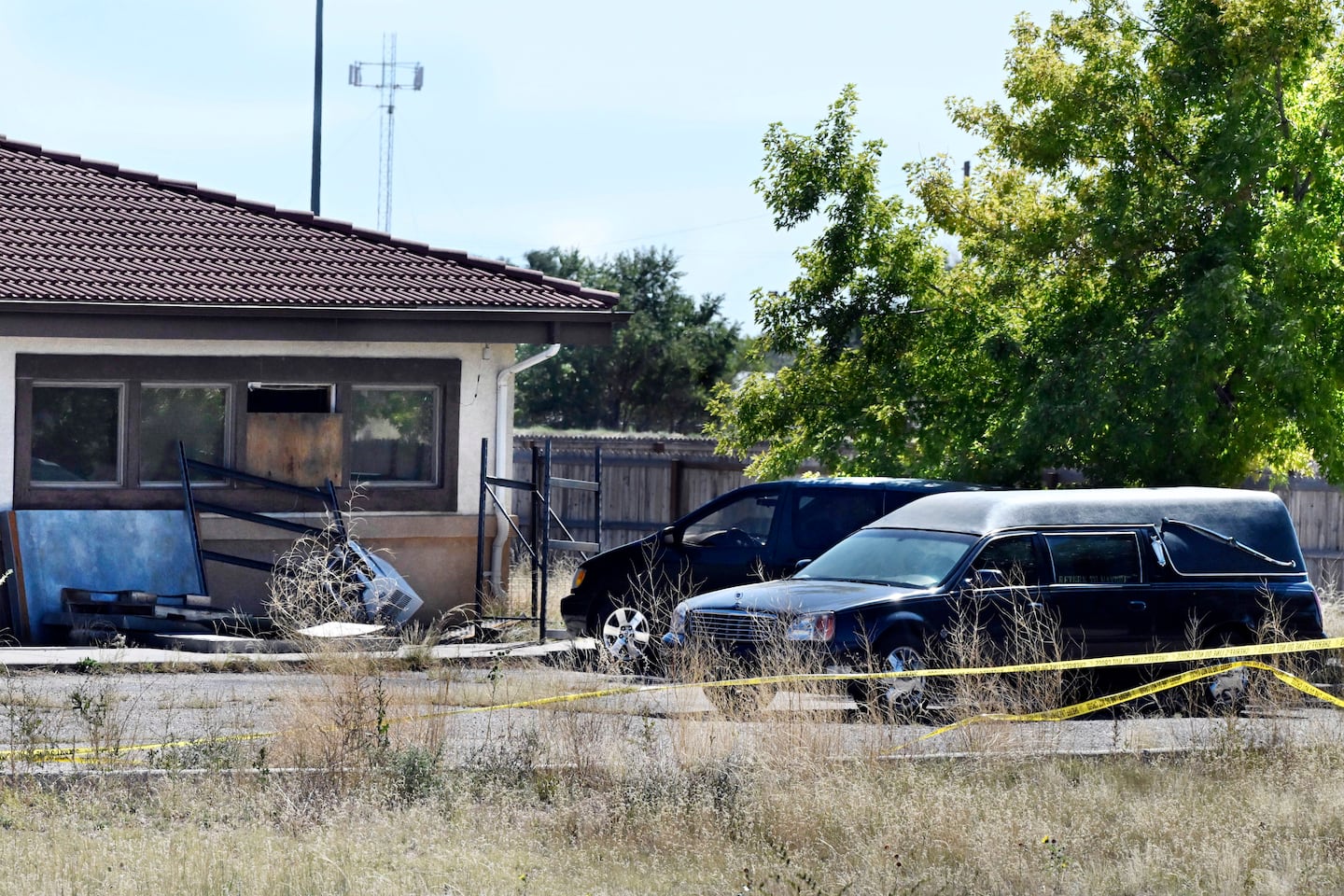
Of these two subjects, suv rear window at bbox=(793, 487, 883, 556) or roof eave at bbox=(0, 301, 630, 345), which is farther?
roof eave at bbox=(0, 301, 630, 345)

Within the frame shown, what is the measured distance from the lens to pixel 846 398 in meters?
16.7

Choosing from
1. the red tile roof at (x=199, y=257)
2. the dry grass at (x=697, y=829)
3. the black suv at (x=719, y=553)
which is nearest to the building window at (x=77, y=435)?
the red tile roof at (x=199, y=257)

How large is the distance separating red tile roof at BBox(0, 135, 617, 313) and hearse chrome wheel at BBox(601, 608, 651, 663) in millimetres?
3622

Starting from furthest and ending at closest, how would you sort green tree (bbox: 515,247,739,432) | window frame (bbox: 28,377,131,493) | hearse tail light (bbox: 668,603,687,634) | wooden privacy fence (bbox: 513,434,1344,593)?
green tree (bbox: 515,247,739,432) → wooden privacy fence (bbox: 513,434,1344,593) → window frame (bbox: 28,377,131,493) → hearse tail light (bbox: 668,603,687,634)

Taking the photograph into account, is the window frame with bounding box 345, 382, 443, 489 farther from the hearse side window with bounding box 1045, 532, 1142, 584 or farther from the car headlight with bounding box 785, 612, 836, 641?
the hearse side window with bounding box 1045, 532, 1142, 584

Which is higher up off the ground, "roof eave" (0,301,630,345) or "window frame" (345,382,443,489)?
"roof eave" (0,301,630,345)

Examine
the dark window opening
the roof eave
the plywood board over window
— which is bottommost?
the plywood board over window

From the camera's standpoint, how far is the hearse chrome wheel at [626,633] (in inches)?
538

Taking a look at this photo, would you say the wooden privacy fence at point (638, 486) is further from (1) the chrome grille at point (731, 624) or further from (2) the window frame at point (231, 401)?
(1) the chrome grille at point (731, 624)

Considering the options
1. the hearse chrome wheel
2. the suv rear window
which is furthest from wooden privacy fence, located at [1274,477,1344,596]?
the hearse chrome wheel

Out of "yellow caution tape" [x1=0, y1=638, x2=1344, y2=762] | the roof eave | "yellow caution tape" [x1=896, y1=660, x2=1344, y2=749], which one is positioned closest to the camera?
"yellow caution tape" [x1=0, y1=638, x2=1344, y2=762]

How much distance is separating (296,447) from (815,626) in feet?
23.2

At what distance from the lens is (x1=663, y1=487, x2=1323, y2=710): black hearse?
10.9 metres

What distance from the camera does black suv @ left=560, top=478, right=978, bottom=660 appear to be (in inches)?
536
